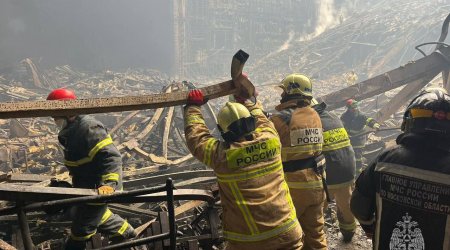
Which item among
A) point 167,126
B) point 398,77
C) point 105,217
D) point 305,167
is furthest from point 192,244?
point 398,77

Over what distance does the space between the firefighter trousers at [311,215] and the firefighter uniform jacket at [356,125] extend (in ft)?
14.6

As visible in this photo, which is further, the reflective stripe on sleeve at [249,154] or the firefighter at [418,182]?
the reflective stripe on sleeve at [249,154]

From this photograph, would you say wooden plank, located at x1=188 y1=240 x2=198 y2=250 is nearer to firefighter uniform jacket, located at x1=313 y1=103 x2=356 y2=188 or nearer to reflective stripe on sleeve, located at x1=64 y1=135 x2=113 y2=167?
reflective stripe on sleeve, located at x1=64 y1=135 x2=113 y2=167

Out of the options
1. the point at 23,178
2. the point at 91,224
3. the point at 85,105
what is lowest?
the point at 91,224

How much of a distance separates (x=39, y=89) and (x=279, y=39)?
25.8 metres

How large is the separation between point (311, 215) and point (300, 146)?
751 mm

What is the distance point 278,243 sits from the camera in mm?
2516

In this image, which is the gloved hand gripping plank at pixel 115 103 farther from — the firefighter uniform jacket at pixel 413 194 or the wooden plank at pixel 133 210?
the wooden plank at pixel 133 210

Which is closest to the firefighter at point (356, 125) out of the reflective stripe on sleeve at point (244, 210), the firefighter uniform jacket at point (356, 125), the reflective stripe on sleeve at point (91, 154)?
the firefighter uniform jacket at point (356, 125)

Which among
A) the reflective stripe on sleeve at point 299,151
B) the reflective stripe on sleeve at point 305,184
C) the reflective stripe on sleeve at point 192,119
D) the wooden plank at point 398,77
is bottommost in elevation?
the reflective stripe on sleeve at point 305,184

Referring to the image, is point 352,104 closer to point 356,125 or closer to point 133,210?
point 356,125

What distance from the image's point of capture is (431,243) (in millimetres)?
1979

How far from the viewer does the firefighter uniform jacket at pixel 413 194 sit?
1913 mm

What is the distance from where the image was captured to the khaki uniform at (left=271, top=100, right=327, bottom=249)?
3.45 m
